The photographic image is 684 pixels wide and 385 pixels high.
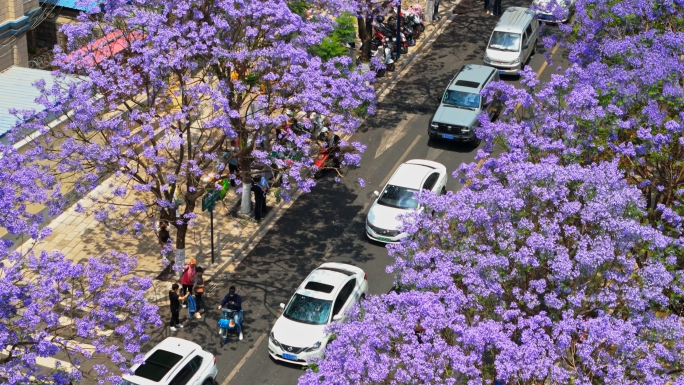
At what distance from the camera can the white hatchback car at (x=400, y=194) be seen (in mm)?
28500

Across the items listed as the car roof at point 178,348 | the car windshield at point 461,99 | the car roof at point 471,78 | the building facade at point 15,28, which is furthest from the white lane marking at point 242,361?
the building facade at point 15,28

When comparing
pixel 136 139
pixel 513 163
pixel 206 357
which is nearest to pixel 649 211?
pixel 513 163

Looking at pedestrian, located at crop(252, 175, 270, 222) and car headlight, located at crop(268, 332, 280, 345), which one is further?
pedestrian, located at crop(252, 175, 270, 222)

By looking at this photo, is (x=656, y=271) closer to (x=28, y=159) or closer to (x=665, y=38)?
(x=665, y=38)

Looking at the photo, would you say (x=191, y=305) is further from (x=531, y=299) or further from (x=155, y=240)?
(x=531, y=299)

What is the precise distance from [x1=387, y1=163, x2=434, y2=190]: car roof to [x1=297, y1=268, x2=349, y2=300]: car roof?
17.3 feet

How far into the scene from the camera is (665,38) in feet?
78.7

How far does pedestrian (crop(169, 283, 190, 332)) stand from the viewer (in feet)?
80.7

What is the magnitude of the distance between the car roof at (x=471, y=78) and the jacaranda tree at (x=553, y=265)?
37.8 feet

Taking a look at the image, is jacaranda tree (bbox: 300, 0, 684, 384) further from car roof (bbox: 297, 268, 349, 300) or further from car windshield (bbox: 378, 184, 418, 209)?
car windshield (bbox: 378, 184, 418, 209)

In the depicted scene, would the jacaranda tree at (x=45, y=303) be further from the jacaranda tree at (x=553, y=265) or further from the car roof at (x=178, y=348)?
the jacaranda tree at (x=553, y=265)

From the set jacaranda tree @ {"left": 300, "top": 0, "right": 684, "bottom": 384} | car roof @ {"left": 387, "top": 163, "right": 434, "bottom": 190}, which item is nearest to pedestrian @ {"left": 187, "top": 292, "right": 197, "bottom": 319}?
jacaranda tree @ {"left": 300, "top": 0, "right": 684, "bottom": 384}

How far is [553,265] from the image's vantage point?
17.7 meters

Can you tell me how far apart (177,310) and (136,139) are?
15.8ft
